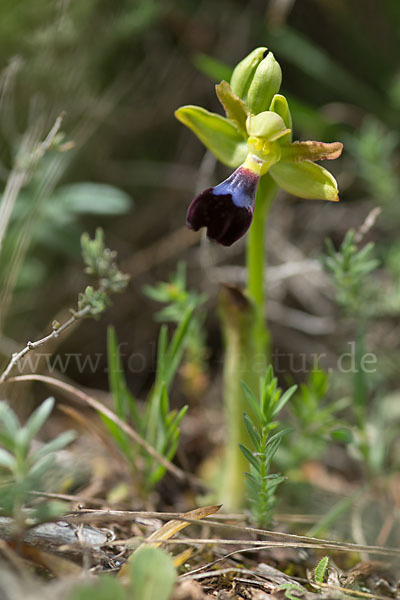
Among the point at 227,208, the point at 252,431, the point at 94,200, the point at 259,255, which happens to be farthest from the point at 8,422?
the point at 94,200

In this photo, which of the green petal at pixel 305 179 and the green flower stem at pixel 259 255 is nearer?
the green petal at pixel 305 179

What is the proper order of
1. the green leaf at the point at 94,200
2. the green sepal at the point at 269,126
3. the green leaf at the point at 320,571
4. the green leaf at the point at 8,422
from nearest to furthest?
the green leaf at the point at 8,422 < the green leaf at the point at 320,571 < the green sepal at the point at 269,126 < the green leaf at the point at 94,200

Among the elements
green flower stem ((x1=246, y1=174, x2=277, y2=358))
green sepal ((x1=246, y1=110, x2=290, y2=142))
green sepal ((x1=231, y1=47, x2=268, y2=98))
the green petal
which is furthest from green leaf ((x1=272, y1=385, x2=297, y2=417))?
green sepal ((x1=231, y1=47, x2=268, y2=98))

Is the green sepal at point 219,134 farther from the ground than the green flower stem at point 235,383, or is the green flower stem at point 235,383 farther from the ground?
the green sepal at point 219,134

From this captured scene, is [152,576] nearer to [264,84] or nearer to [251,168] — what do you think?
[251,168]

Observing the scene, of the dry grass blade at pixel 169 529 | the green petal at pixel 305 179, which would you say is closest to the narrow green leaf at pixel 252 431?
the dry grass blade at pixel 169 529

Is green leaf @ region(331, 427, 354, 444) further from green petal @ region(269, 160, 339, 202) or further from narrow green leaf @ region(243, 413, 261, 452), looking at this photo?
green petal @ region(269, 160, 339, 202)

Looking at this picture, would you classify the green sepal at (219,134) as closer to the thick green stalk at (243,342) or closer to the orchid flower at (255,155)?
the orchid flower at (255,155)
